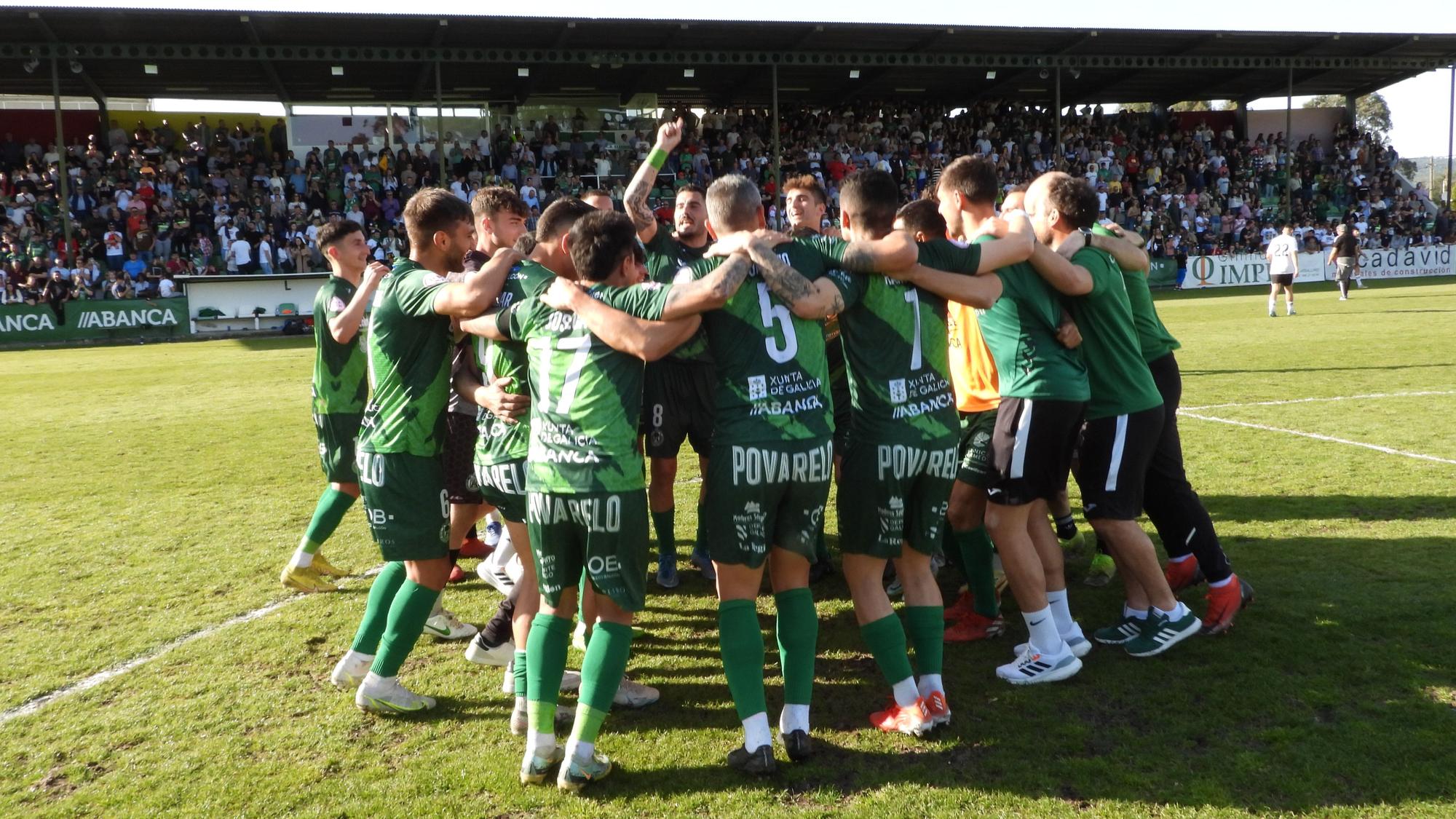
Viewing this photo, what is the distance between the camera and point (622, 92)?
127ft

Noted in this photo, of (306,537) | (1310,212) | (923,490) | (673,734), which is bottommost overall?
(673,734)

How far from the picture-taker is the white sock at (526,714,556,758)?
3826 mm

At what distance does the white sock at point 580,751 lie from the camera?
3.78m

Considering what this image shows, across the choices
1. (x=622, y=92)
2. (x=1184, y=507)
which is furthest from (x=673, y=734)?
(x=622, y=92)

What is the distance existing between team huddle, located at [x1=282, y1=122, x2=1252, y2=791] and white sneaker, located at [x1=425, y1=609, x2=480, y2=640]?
15 millimetres

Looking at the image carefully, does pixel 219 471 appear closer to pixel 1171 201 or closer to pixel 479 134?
pixel 479 134

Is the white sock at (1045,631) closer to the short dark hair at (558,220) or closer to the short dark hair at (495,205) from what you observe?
the short dark hair at (558,220)

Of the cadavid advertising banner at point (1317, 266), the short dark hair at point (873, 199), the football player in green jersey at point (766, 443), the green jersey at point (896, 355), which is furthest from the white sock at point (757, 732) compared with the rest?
the cadavid advertising banner at point (1317, 266)

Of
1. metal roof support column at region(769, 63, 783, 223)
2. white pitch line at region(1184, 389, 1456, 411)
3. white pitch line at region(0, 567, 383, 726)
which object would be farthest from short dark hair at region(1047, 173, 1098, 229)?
metal roof support column at region(769, 63, 783, 223)

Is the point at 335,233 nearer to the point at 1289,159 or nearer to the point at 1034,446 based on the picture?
the point at 1034,446

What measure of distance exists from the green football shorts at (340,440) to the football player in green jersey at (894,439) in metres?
3.46

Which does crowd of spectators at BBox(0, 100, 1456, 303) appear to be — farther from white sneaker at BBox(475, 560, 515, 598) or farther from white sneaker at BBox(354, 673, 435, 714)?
white sneaker at BBox(354, 673, 435, 714)

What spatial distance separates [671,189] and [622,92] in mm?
7070

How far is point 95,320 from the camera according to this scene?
2595cm
